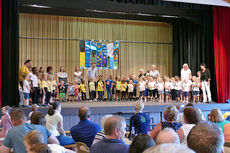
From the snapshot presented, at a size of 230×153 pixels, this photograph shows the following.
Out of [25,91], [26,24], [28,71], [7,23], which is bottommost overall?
[25,91]

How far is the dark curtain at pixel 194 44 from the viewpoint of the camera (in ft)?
39.5

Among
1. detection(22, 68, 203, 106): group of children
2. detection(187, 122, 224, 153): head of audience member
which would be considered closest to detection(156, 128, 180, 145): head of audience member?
detection(187, 122, 224, 153): head of audience member

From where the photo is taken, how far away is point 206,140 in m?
1.55

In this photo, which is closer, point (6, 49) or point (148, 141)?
point (148, 141)

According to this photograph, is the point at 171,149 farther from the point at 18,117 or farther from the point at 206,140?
the point at 18,117

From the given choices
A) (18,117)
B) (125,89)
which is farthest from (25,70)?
(18,117)

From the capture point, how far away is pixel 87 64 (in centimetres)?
1427

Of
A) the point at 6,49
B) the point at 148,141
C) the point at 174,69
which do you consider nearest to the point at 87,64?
the point at 174,69

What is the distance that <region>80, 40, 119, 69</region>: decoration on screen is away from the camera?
1427 centimetres

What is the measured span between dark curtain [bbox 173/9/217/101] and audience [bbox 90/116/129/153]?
1007cm

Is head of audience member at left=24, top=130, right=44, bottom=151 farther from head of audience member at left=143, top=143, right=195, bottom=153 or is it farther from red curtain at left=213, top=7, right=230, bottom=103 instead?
red curtain at left=213, top=7, right=230, bottom=103

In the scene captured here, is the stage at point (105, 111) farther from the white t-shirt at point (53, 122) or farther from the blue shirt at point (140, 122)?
the white t-shirt at point (53, 122)

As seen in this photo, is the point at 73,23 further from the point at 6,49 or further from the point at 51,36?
the point at 6,49

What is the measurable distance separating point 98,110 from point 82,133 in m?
5.06
